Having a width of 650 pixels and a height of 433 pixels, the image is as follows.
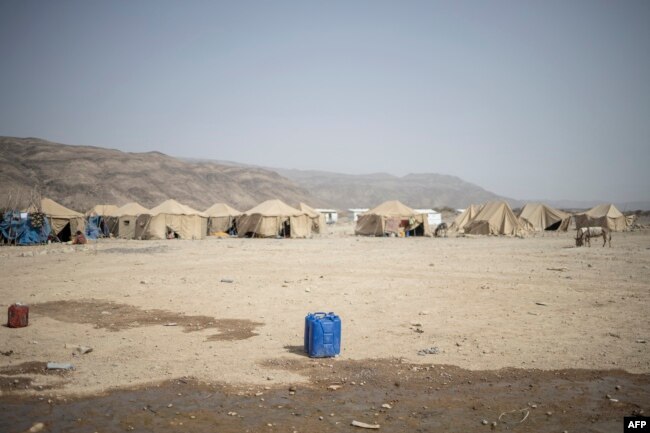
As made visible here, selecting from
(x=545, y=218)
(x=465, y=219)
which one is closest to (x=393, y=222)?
(x=465, y=219)

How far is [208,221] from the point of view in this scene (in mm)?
45094

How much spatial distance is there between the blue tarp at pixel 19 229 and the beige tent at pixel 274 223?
15422 mm

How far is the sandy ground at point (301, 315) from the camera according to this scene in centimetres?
741

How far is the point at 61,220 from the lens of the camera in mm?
32938

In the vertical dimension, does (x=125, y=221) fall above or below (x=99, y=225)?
above

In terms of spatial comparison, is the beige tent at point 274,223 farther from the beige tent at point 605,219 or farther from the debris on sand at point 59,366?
the debris on sand at point 59,366

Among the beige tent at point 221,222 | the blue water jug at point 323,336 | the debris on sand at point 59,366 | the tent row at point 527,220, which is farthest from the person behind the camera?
the beige tent at point 221,222

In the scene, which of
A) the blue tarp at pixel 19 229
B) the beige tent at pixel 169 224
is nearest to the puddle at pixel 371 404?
the blue tarp at pixel 19 229

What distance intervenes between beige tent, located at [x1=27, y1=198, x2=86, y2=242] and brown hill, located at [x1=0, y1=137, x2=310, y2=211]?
3120 centimetres

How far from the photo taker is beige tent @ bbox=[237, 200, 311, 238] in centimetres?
3947

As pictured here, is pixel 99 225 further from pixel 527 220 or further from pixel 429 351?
pixel 527 220

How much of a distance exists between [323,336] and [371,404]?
71.9 inches

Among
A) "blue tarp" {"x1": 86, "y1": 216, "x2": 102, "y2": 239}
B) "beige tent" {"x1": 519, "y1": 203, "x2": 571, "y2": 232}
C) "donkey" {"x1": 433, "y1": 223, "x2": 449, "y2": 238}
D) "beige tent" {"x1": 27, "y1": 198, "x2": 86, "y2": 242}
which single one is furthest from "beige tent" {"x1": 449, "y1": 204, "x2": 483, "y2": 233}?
"beige tent" {"x1": 27, "y1": 198, "x2": 86, "y2": 242}

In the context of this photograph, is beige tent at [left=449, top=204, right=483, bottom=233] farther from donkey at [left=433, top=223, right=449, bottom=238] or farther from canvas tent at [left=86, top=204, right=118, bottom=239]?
canvas tent at [left=86, top=204, right=118, bottom=239]
